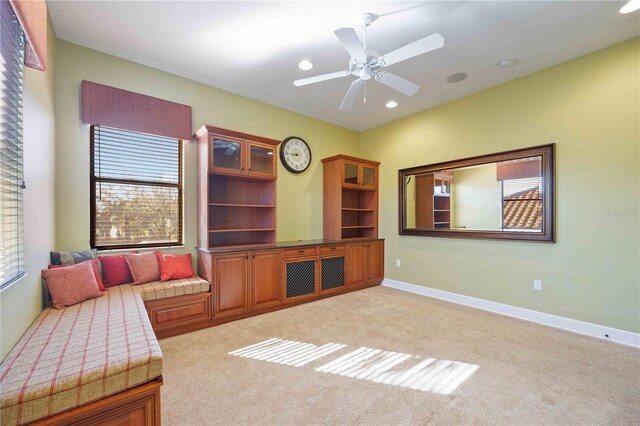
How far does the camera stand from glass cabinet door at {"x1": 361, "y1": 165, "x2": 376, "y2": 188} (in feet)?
16.3

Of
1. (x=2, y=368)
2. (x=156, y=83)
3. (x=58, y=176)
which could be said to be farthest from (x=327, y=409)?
(x=156, y=83)

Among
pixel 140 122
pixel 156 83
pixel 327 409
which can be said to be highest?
pixel 156 83

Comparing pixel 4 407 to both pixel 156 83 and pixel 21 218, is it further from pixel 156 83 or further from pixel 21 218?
pixel 156 83

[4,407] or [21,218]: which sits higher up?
[21,218]

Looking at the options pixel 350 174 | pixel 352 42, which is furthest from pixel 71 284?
pixel 350 174

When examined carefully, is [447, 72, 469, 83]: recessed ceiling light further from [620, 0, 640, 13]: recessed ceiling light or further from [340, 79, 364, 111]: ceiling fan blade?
[340, 79, 364, 111]: ceiling fan blade

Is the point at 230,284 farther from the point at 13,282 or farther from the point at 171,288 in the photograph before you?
the point at 13,282

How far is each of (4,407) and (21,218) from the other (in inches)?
49.0

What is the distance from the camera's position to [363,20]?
2.38 metres

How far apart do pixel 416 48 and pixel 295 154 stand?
2.82 meters

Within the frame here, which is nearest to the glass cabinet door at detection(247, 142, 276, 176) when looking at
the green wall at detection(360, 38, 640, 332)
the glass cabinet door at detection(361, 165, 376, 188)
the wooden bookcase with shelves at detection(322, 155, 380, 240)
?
the wooden bookcase with shelves at detection(322, 155, 380, 240)

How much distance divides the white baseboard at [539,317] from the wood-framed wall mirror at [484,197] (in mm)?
885

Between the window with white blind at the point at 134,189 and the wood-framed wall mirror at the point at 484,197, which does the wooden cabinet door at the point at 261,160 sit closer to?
A: the window with white blind at the point at 134,189

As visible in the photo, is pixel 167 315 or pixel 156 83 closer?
pixel 167 315
